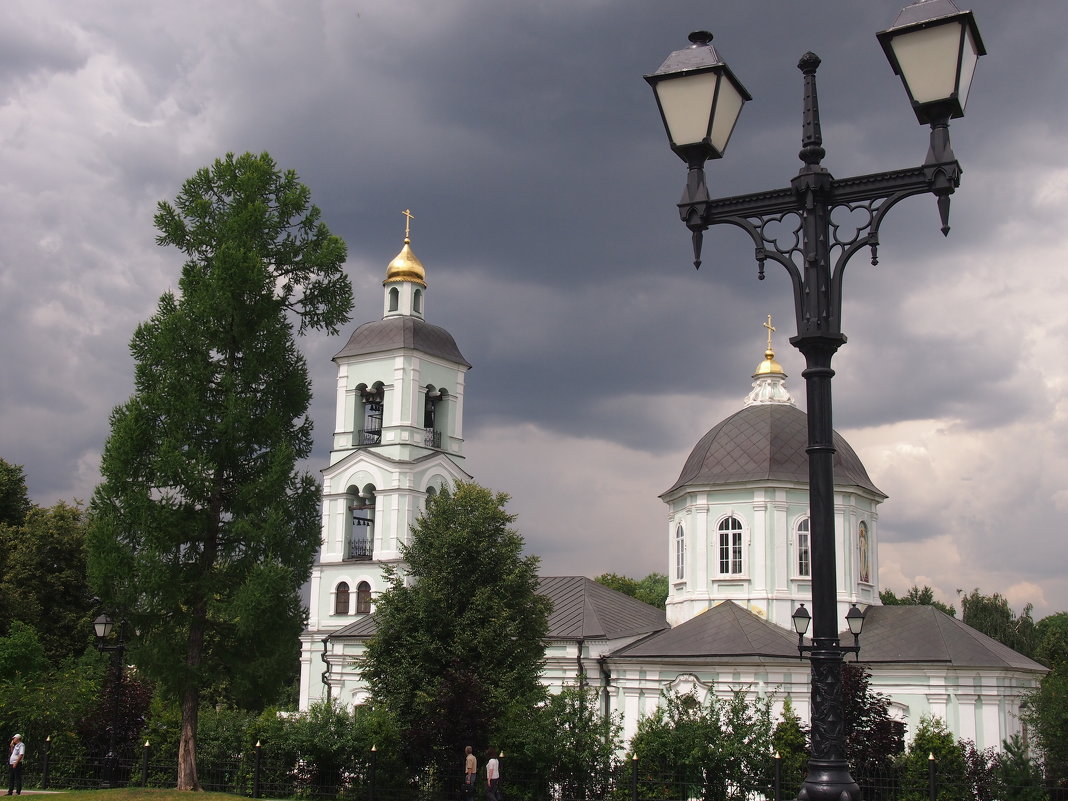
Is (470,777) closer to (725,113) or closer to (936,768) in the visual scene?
(936,768)

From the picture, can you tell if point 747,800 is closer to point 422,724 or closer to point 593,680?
point 422,724

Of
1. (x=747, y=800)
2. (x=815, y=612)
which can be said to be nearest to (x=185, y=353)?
(x=747, y=800)

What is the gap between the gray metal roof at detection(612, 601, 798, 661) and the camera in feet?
106

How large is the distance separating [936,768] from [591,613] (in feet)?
57.4

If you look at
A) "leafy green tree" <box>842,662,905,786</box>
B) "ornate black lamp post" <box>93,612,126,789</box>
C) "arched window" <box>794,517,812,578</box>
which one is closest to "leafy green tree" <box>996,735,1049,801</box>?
"leafy green tree" <box>842,662,905,786</box>

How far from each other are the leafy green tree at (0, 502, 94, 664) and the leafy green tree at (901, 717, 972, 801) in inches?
1352

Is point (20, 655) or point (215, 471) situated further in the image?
point (20, 655)

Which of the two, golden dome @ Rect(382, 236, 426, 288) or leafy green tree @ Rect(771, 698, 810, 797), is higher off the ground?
golden dome @ Rect(382, 236, 426, 288)

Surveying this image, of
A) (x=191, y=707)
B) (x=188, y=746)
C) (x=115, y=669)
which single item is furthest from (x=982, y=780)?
(x=115, y=669)

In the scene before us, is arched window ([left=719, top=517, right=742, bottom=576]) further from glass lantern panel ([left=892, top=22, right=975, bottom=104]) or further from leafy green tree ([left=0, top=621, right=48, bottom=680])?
glass lantern panel ([left=892, top=22, right=975, bottom=104])

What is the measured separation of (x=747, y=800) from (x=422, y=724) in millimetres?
7843

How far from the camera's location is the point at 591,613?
37844 mm

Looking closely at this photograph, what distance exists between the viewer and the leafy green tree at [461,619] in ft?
85.7

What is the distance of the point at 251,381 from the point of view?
2212cm
